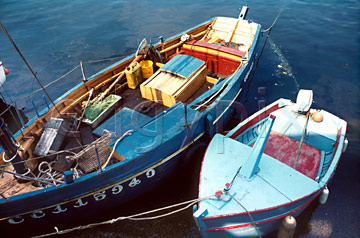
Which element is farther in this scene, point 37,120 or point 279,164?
point 37,120

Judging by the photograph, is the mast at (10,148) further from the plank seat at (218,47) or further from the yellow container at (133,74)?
the plank seat at (218,47)

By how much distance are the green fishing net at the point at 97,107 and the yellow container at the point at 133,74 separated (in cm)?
141

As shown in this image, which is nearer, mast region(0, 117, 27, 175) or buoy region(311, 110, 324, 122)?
mast region(0, 117, 27, 175)

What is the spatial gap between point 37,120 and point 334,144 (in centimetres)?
1247

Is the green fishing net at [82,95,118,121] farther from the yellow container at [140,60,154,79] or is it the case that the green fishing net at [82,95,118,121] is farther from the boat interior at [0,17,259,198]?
the yellow container at [140,60,154,79]

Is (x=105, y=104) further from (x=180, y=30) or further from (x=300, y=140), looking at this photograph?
(x=180, y=30)

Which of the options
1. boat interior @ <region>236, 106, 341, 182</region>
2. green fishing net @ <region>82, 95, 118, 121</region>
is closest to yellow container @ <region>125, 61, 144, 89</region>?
green fishing net @ <region>82, 95, 118, 121</region>

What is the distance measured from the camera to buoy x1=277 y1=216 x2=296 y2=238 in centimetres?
800

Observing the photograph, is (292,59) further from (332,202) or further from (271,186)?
(271,186)

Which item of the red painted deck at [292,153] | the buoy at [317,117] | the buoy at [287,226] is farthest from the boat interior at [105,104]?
the buoy at [287,226]

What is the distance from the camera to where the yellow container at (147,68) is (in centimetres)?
1327

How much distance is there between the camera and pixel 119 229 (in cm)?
1009

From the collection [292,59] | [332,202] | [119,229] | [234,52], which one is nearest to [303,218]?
[332,202]

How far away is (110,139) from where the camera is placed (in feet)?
31.3
